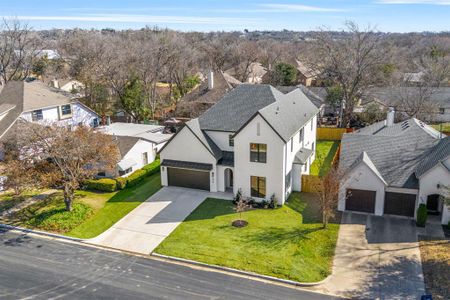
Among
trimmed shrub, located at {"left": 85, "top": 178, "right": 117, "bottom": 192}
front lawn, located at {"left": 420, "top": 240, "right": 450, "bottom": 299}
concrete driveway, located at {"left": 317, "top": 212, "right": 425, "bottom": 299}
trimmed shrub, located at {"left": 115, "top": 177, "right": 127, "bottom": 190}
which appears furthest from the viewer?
trimmed shrub, located at {"left": 115, "top": 177, "right": 127, "bottom": 190}

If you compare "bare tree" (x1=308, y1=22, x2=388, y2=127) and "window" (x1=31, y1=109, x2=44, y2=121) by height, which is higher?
"bare tree" (x1=308, y1=22, x2=388, y2=127)

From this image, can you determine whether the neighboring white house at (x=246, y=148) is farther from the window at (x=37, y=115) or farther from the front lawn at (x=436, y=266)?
the window at (x=37, y=115)

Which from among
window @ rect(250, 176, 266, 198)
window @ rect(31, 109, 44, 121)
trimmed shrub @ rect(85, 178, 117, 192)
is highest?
window @ rect(31, 109, 44, 121)

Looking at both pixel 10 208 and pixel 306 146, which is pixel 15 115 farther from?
pixel 306 146

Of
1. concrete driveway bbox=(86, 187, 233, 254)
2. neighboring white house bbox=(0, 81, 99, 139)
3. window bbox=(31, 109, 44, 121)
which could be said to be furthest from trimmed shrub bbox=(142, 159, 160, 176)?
window bbox=(31, 109, 44, 121)

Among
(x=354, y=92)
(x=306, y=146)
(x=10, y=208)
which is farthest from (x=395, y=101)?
(x=10, y=208)

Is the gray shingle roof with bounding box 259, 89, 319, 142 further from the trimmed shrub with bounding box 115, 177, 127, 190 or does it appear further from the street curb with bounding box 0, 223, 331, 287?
the trimmed shrub with bounding box 115, 177, 127, 190

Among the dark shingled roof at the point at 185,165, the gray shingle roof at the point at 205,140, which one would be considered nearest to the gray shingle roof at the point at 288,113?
the gray shingle roof at the point at 205,140

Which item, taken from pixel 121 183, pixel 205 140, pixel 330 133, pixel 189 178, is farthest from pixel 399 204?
pixel 121 183
